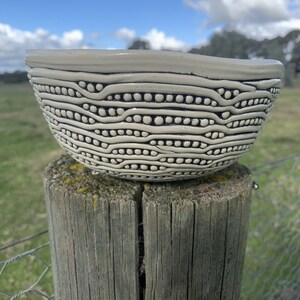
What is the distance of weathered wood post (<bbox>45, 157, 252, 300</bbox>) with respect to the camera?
2.13 feet

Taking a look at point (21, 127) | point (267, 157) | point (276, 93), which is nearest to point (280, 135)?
point (267, 157)

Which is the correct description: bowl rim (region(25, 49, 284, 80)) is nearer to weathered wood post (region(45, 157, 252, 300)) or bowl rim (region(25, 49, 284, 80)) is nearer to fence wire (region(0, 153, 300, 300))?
weathered wood post (region(45, 157, 252, 300))

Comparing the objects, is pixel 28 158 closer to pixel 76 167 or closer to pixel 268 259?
pixel 268 259

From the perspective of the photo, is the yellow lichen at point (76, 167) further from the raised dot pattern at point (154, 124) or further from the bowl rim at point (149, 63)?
the bowl rim at point (149, 63)

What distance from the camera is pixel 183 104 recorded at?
1.83ft

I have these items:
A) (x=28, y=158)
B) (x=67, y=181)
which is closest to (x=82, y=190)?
(x=67, y=181)

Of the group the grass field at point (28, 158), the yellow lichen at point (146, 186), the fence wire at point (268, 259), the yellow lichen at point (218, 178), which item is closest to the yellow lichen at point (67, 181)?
the yellow lichen at point (146, 186)

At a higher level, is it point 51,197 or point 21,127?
point 51,197

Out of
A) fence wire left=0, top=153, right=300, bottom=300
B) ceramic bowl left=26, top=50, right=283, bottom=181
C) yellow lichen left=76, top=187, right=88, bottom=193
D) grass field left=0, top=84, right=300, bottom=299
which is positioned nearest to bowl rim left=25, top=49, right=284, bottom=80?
ceramic bowl left=26, top=50, right=283, bottom=181

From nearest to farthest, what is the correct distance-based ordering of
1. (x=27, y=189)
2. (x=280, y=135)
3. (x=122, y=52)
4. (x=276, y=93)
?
(x=122, y=52) < (x=276, y=93) < (x=27, y=189) < (x=280, y=135)

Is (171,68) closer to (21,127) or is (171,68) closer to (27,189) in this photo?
(27,189)

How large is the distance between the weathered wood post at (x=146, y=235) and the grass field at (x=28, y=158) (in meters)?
0.78

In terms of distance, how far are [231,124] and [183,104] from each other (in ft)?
0.33

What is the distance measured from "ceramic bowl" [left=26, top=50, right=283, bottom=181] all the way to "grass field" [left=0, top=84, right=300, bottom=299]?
31.4 inches
